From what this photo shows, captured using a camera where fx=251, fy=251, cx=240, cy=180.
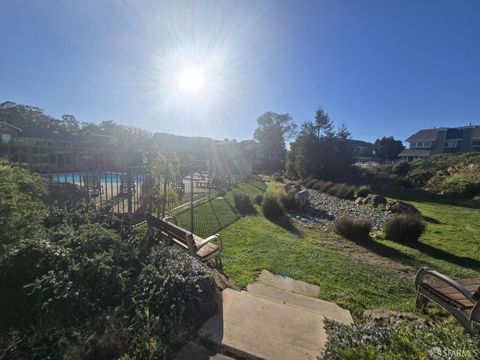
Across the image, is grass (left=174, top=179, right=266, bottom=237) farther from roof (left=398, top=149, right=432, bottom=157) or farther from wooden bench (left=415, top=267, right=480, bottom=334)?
roof (left=398, top=149, right=432, bottom=157)

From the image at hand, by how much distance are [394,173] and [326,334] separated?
30.8 m

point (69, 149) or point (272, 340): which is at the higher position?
point (69, 149)

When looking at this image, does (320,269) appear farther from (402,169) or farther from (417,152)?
(417,152)

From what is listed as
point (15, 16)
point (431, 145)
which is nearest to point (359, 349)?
point (15, 16)

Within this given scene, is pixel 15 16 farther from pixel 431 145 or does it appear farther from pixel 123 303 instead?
pixel 431 145

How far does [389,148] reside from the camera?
63875 millimetres

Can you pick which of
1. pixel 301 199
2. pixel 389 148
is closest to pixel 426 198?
pixel 301 199

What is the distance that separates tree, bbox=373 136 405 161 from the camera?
63594mm

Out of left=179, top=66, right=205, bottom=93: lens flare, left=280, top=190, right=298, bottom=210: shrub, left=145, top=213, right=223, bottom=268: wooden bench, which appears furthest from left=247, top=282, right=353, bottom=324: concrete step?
left=280, top=190, right=298, bottom=210: shrub

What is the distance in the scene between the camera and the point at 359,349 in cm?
217

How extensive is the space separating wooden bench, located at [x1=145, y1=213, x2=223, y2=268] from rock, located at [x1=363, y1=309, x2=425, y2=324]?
2.50 metres

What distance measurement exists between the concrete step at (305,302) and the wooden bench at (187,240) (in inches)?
34.8

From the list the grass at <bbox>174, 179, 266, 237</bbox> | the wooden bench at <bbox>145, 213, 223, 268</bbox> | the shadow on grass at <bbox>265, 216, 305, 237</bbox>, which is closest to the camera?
the wooden bench at <bbox>145, 213, 223, 268</bbox>

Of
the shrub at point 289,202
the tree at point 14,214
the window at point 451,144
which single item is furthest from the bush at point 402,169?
the tree at point 14,214
